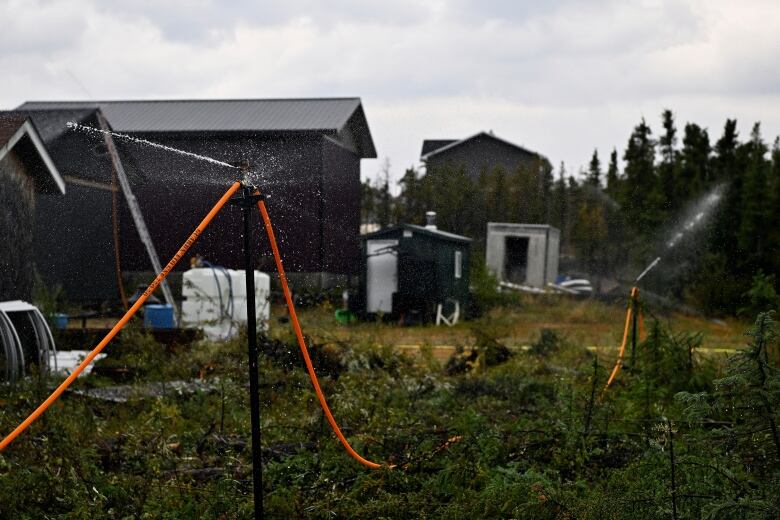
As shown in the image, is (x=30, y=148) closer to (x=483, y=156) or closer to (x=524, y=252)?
(x=483, y=156)

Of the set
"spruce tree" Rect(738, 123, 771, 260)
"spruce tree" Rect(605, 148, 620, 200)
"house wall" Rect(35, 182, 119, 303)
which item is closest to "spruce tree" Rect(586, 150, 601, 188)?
"spruce tree" Rect(605, 148, 620, 200)

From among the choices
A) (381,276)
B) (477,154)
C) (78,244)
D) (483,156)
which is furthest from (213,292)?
(483,156)

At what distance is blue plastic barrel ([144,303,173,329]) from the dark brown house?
7.11 meters

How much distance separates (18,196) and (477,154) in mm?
14416

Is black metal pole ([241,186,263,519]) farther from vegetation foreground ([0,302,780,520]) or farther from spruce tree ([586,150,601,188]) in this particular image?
spruce tree ([586,150,601,188])

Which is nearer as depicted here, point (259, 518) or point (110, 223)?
point (259, 518)

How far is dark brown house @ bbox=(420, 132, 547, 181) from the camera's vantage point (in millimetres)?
17766

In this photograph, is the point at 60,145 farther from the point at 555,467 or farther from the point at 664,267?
the point at 664,267

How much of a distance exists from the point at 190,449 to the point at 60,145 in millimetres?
8569

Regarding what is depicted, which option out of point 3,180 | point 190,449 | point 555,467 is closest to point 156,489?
point 190,449

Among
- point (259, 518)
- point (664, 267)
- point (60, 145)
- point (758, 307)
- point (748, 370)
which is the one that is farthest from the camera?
point (664, 267)

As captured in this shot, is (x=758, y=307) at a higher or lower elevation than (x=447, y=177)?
lower

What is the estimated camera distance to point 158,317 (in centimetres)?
1148

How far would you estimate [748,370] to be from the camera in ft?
9.93
